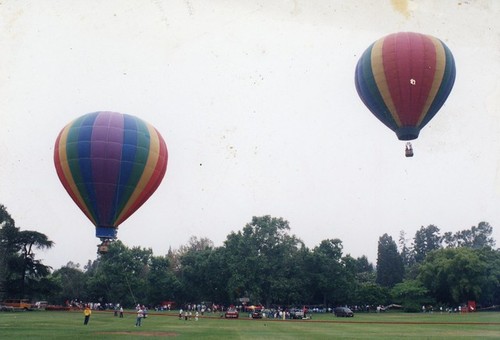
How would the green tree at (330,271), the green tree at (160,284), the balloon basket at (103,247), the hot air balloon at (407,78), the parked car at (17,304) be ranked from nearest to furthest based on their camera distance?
the hot air balloon at (407,78)
the balloon basket at (103,247)
the parked car at (17,304)
the green tree at (330,271)
the green tree at (160,284)

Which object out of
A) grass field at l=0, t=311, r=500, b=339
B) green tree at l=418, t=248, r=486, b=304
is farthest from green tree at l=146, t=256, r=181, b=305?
grass field at l=0, t=311, r=500, b=339

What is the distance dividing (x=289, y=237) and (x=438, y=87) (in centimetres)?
4786

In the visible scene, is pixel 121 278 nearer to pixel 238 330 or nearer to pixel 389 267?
pixel 238 330

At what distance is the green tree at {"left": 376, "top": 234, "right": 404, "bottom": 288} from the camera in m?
113

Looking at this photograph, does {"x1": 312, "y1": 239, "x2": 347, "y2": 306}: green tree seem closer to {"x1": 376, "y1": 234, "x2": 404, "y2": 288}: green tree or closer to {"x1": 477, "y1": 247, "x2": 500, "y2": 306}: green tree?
{"x1": 477, "y1": 247, "x2": 500, "y2": 306}: green tree

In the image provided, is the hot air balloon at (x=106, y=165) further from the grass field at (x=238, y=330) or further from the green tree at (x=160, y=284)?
the green tree at (x=160, y=284)

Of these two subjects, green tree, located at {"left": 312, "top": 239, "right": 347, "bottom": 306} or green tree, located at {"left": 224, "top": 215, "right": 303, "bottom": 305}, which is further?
green tree, located at {"left": 312, "top": 239, "right": 347, "bottom": 306}

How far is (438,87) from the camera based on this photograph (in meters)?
30.6

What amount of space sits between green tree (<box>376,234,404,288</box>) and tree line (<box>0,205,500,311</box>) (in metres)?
32.8

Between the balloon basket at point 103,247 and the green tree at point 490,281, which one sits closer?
the balloon basket at point 103,247

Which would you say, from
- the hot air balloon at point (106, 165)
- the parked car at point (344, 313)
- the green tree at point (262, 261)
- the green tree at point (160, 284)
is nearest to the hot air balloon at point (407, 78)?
the hot air balloon at point (106, 165)

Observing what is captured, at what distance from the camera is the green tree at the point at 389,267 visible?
113 meters

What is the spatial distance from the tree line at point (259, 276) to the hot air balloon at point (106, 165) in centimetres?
3936

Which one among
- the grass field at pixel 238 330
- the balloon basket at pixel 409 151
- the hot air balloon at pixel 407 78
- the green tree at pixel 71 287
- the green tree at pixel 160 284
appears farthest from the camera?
the green tree at pixel 71 287
